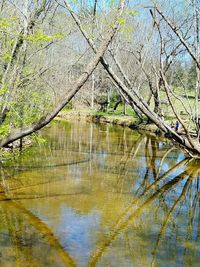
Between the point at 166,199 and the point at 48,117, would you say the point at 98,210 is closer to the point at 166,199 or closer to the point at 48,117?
the point at 166,199

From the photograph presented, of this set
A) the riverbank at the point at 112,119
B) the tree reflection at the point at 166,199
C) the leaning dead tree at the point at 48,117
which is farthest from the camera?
the riverbank at the point at 112,119

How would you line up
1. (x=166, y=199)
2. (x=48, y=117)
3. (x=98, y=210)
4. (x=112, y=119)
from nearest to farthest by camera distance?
(x=48, y=117) → (x=98, y=210) → (x=166, y=199) → (x=112, y=119)

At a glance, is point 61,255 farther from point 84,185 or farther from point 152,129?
point 152,129

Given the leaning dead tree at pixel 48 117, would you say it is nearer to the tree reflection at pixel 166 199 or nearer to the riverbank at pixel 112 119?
the tree reflection at pixel 166 199

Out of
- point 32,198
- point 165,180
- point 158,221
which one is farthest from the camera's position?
point 165,180

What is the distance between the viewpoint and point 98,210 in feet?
39.4

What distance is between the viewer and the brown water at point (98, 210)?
8844 millimetres

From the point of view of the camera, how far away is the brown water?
884 centimetres

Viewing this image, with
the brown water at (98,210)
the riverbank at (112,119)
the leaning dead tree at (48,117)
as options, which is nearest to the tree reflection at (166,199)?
the brown water at (98,210)

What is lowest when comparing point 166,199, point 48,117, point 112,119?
point 166,199

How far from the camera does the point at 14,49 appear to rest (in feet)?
48.6

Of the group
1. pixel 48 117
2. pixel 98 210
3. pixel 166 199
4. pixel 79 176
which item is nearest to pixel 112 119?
pixel 79 176

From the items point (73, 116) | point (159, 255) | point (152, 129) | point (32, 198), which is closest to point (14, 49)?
point (32, 198)

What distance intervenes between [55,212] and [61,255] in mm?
2964
